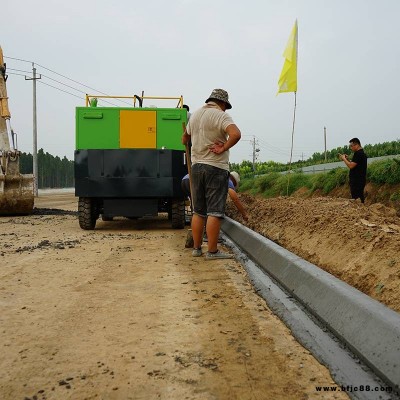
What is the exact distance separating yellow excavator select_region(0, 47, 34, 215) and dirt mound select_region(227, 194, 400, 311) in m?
7.98

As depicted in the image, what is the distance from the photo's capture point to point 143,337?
8.11ft

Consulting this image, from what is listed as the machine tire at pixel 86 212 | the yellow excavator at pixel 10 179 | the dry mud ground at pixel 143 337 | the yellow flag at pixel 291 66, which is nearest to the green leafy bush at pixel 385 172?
the yellow flag at pixel 291 66

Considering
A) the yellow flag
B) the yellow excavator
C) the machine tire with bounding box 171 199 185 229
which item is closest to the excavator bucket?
the yellow excavator

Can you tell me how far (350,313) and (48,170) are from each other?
118387mm

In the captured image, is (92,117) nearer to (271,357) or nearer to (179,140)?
(179,140)

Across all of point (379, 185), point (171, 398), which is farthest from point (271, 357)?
point (379, 185)

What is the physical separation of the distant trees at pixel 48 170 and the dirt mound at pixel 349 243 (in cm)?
10546

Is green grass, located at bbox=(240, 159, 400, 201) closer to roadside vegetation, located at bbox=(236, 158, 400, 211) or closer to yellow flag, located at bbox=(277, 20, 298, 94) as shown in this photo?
roadside vegetation, located at bbox=(236, 158, 400, 211)

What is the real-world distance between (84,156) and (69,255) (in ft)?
10.3

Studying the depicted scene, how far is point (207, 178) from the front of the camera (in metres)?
5.09

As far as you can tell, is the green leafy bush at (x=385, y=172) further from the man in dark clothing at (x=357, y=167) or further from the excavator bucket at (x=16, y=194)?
the excavator bucket at (x=16, y=194)

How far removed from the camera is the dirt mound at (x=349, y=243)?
321 cm

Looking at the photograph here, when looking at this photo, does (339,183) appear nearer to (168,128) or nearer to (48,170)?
(168,128)

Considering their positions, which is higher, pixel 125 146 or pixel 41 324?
pixel 125 146
